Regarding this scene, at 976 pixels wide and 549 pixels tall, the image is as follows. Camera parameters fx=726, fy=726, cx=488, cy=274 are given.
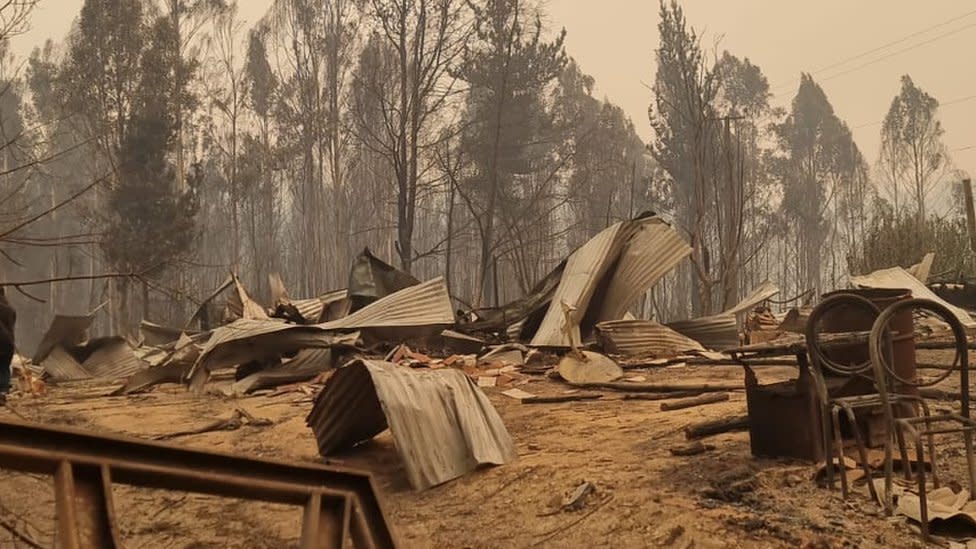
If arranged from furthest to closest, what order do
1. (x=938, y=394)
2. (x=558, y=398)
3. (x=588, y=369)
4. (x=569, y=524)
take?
(x=588, y=369) < (x=558, y=398) < (x=938, y=394) < (x=569, y=524)

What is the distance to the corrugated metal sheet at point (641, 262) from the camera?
1033 cm

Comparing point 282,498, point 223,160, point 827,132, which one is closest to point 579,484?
point 282,498

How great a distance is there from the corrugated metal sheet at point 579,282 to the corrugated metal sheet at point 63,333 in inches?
352

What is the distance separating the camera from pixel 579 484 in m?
4.16

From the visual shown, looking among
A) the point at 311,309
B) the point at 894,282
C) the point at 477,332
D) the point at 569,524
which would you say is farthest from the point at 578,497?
the point at 894,282

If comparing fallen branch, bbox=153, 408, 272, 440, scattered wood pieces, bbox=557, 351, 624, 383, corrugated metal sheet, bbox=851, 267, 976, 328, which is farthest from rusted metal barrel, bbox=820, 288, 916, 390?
corrugated metal sheet, bbox=851, 267, 976, 328

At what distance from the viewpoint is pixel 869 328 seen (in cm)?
432

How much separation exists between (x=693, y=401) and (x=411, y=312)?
4.48 metres

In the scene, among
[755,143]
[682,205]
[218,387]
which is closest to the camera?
[218,387]

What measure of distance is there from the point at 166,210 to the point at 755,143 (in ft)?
116

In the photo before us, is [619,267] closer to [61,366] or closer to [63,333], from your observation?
[61,366]

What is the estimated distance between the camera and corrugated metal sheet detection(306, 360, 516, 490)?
470cm

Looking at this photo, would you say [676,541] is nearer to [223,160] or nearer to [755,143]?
[223,160]

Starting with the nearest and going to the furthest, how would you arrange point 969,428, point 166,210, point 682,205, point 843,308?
1. point 969,428
2. point 843,308
3. point 166,210
4. point 682,205
